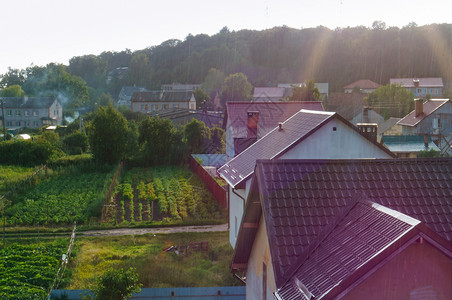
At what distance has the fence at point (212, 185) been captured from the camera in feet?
69.3

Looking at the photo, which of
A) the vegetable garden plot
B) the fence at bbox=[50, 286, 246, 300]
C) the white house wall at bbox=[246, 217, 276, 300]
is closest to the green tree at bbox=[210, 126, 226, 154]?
the vegetable garden plot

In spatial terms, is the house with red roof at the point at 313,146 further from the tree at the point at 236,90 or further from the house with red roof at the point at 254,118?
the tree at the point at 236,90

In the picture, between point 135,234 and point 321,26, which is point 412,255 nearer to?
point 135,234

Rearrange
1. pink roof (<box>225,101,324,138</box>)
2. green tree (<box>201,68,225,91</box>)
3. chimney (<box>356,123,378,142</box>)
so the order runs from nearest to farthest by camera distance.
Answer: chimney (<box>356,123,378,142</box>), pink roof (<box>225,101,324,138</box>), green tree (<box>201,68,225,91</box>)

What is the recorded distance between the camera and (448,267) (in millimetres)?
4164

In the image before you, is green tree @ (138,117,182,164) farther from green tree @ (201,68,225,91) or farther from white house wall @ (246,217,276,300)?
green tree @ (201,68,225,91)

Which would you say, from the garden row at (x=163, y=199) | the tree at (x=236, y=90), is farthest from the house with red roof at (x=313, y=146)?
the tree at (x=236, y=90)

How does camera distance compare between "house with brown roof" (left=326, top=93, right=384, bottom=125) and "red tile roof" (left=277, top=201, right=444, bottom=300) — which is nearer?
"red tile roof" (left=277, top=201, right=444, bottom=300)

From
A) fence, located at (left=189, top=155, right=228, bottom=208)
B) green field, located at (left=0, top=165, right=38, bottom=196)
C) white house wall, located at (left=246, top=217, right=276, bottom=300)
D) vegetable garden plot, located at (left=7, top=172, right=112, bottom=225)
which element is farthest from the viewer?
green field, located at (left=0, top=165, right=38, bottom=196)

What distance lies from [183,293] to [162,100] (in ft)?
183

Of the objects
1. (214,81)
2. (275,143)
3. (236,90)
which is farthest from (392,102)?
(214,81)

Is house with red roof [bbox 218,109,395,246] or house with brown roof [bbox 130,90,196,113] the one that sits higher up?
house with red roof [bbox 218,109,395,246]

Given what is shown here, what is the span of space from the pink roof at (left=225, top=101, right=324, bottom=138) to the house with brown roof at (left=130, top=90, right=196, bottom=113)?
40708mm

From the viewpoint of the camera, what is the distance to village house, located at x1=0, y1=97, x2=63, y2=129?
6775cm
